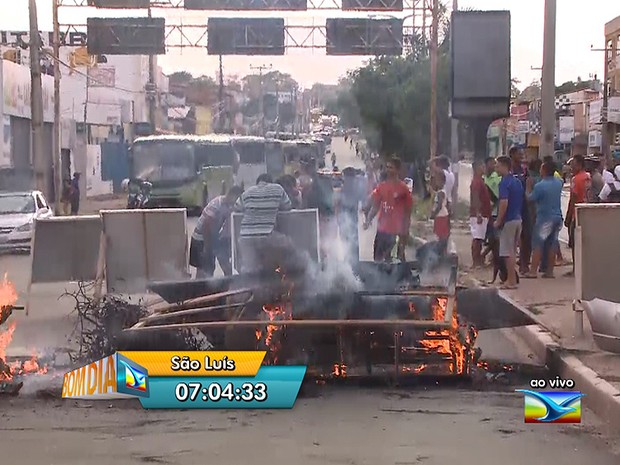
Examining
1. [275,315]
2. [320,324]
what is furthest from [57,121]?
[320,324]

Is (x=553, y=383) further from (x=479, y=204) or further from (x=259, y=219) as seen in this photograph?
(x=479, y=204)

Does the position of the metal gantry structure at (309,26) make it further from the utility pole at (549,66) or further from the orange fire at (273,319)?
the orange fire at (273,319)

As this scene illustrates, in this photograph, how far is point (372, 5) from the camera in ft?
88.8

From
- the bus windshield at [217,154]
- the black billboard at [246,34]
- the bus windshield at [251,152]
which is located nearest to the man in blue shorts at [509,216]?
the black billboard at [246,34]

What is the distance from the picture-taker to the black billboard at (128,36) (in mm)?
28308

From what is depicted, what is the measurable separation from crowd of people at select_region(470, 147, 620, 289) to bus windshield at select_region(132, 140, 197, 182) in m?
18.2

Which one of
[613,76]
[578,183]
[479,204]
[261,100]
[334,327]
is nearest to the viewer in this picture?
[334,327]

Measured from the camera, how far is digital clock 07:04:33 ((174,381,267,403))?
588 centimetres

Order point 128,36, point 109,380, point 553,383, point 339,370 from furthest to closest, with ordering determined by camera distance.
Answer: point 128,36
point 339,370
point 553,383
point 109,380

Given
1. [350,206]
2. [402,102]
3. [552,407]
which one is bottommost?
[552,407]

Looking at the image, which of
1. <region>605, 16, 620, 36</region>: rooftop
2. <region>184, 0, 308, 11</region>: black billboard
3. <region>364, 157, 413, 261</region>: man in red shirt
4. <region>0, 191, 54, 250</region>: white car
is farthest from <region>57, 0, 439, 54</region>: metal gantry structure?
<region>605, 16, 620, 36</region>: rooftop

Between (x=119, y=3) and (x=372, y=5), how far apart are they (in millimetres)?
7074

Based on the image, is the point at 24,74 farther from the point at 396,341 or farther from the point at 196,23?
the point at 396,341

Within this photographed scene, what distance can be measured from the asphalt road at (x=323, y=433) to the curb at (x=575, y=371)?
14cm
